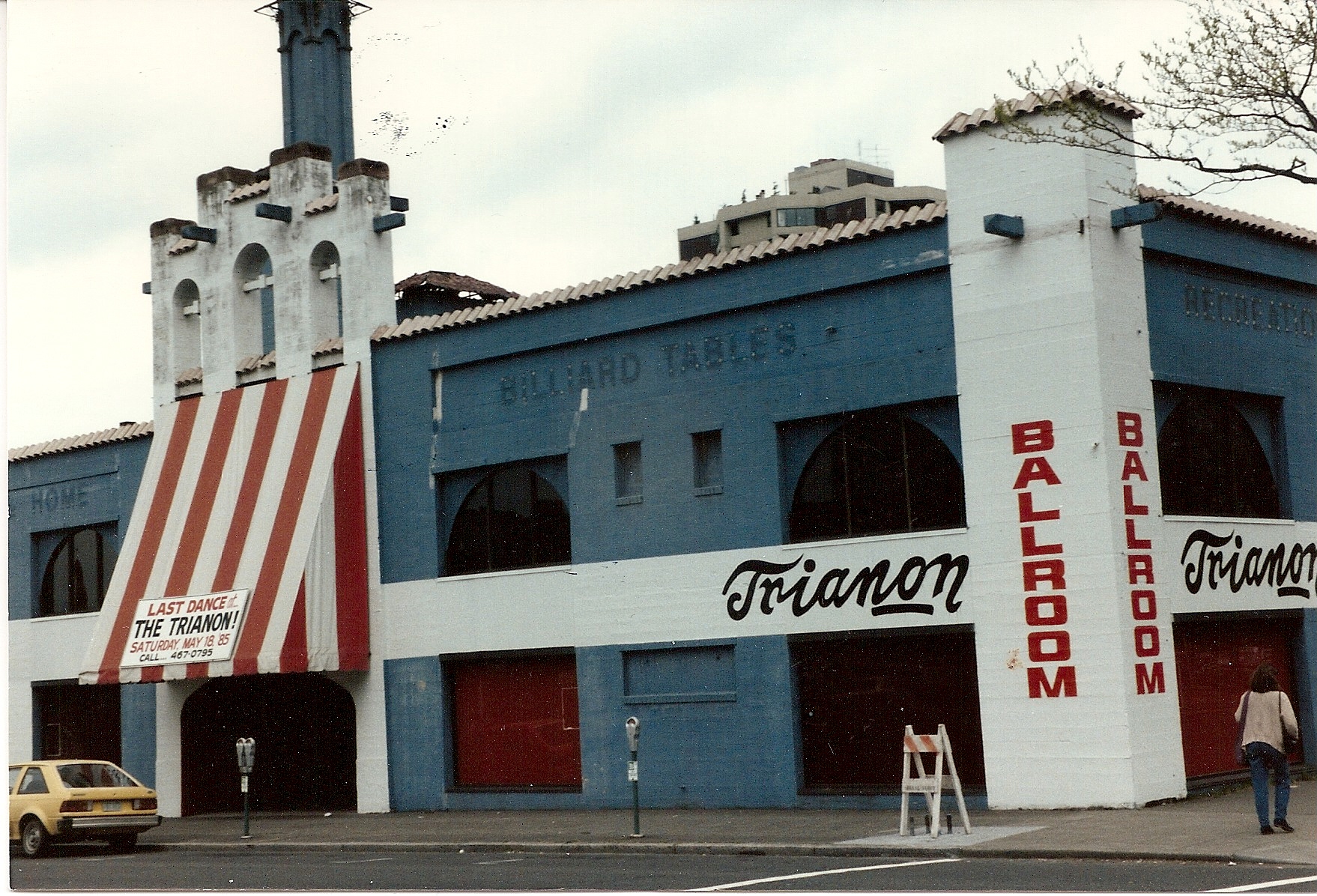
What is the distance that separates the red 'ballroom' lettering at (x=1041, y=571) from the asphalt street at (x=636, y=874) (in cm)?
427

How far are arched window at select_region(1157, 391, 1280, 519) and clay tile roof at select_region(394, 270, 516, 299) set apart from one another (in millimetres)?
18477

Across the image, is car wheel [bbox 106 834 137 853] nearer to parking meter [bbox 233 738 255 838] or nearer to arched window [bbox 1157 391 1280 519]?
parking meter [bbox 233 738 255 838]

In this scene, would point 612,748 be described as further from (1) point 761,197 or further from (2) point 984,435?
(1) point 761,197

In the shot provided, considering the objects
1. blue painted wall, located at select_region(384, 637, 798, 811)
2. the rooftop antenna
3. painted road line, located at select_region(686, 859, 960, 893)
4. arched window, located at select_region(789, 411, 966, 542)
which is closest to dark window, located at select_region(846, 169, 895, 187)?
the rooftop antenna

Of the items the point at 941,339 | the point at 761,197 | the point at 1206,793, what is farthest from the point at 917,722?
the point at 761,197

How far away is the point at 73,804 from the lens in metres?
23.9

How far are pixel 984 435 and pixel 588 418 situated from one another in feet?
22.0

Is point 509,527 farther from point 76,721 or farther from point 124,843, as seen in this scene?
point 76,721

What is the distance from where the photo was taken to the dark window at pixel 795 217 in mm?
100988

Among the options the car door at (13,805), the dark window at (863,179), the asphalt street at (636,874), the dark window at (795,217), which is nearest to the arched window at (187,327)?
the car door at (13,805)

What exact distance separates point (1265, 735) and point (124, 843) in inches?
650

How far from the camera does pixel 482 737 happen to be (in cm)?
2748

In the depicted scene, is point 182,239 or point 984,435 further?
point 182,239

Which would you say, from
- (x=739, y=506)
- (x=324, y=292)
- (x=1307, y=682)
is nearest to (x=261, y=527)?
(x=324, y=292)
